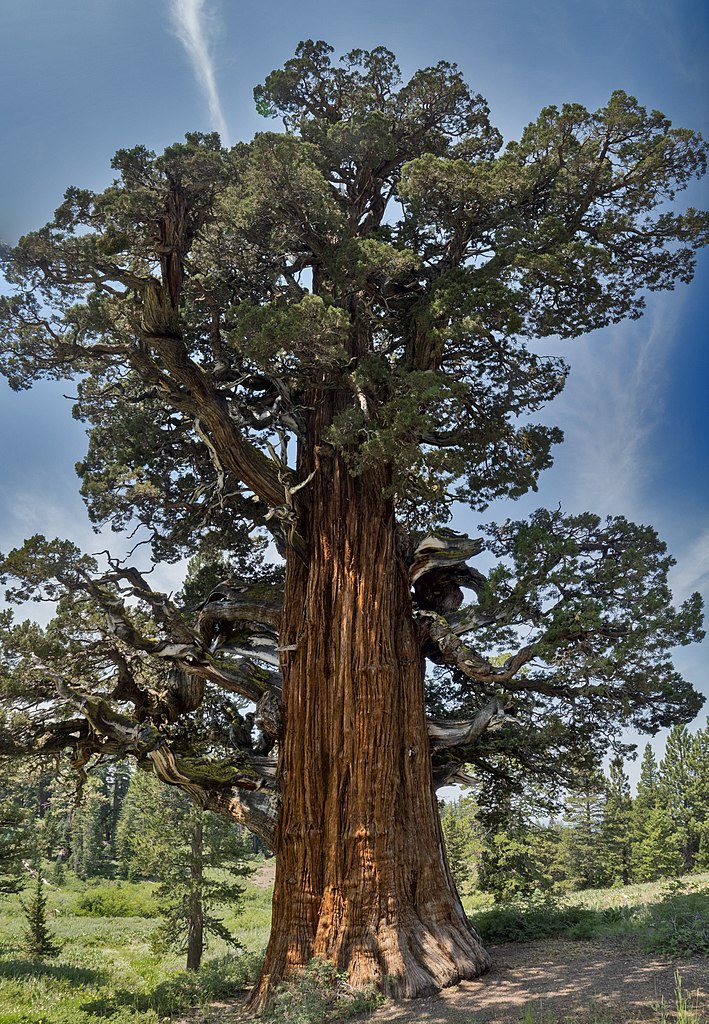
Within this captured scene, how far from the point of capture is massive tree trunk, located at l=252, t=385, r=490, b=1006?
7.38 metres

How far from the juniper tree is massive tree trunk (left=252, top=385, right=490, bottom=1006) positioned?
0.11 ft

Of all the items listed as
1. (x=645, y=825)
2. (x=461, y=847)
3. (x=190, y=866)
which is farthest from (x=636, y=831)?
(x=190, y=866)

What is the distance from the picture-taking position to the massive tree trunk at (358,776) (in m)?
7.38

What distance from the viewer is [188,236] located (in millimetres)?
8312

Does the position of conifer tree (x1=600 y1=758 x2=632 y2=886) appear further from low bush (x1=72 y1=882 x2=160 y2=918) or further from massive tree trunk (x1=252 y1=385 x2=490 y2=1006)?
massive tree trunk (x1=252 y1=385 x2=490 y2=1006)

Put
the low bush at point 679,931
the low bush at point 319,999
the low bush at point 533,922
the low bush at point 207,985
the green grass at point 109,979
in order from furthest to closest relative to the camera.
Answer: the low bush at point 533,922 < the low bush at point 207,985 < the green grass at point 109,979 < the low bush at point 679,931 < the low bush at point 319,999

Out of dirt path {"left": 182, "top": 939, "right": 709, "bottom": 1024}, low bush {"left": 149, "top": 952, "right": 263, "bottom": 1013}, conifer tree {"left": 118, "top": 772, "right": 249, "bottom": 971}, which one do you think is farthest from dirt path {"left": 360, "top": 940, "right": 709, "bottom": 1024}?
conifer tree {"left": 118, "top": 772, "right": 249, "bottom": 971}

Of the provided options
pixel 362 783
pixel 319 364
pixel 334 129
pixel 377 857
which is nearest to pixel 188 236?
pixel 319 364

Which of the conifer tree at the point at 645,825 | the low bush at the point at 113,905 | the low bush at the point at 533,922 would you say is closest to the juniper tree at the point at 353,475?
the low bush at the point at 533,922

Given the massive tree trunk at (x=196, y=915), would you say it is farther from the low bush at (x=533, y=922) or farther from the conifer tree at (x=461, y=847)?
the conifer tree at (x=461, y=847)

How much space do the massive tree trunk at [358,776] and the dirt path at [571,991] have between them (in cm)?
56

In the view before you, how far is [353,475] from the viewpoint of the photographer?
9016 millimetres

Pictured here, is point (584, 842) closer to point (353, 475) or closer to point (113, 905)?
Result: point (113, 905)

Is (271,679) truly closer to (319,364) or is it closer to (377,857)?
(377,857)
